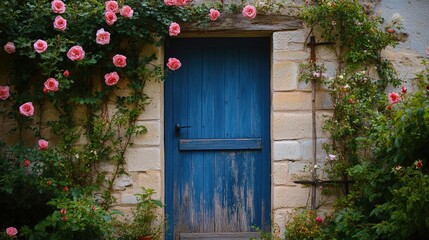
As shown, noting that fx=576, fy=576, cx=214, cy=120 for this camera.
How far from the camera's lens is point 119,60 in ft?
15.5

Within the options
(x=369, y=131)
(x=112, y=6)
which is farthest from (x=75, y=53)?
(x=369, y=131)

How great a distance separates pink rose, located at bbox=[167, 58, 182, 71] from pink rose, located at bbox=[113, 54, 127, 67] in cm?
37

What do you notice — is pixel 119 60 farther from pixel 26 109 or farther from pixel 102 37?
pixel 26 109

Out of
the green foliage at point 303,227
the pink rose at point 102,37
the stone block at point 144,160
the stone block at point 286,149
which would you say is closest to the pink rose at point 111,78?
the pink rose at point 102,37

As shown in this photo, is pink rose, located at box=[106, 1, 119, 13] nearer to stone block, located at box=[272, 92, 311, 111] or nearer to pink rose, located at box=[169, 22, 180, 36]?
pink rose, located at box=[169, 22, 180, 36]

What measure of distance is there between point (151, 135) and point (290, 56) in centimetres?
138

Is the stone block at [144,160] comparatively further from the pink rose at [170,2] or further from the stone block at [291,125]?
the pink rose at [170,2]

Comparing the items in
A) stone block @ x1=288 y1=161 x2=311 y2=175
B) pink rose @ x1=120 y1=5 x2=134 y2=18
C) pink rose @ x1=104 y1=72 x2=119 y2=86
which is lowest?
stone block @ x1=288 y1=161 x2=311 y2=175

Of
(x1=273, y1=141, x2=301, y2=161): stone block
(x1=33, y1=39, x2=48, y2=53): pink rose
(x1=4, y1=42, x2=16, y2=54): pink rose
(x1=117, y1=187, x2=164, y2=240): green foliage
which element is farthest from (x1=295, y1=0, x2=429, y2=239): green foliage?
(x1=4, y1=42, x2=16, y2=54): pink rose

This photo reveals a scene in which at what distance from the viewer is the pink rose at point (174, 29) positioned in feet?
A: 15.5

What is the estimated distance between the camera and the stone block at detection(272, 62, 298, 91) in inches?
196

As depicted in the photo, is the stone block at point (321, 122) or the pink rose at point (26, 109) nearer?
the pink rose at point (26, 109)

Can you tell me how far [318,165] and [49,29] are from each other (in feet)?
8.42

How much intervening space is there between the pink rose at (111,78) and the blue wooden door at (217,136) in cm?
59
